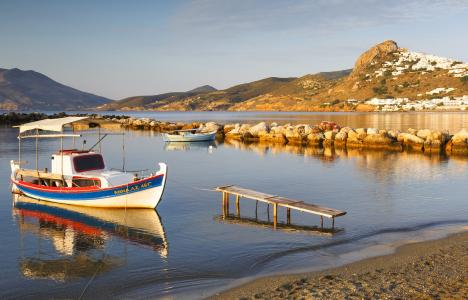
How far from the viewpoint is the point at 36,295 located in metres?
12.8

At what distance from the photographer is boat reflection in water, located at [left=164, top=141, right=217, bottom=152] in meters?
58.4

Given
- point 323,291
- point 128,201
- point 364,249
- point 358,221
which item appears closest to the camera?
point 323,291

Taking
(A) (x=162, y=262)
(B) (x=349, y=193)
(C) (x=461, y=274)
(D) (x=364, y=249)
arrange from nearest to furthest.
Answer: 1. (C) (x=461, y=274)
2. (A) (x=162, y=262)
3. (D) (x=364, y=249)
4. (B) (x=349, y=193)

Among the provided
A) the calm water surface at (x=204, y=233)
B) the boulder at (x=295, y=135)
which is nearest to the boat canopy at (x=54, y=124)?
the calm water surface at (x=204, y=233)

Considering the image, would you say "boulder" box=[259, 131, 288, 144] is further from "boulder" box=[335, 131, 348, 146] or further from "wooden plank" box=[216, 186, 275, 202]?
"wooden plank" box=[216, 186, 275, 202]

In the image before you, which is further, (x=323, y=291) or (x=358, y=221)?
(x=358, y=221)

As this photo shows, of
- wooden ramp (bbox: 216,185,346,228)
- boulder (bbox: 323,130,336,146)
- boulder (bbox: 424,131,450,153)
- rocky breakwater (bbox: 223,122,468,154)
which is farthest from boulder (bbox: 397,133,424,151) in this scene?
wooden ramp (bbox: 216,185,346,228)

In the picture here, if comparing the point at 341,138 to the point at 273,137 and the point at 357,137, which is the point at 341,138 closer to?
the point at 357,137

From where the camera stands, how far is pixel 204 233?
19.3 meters

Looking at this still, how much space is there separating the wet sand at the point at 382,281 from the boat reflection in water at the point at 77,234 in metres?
5.13

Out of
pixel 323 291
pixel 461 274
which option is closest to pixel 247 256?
pixel 323 291

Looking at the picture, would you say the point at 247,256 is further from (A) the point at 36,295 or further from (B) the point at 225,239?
(A) the point at 36,295

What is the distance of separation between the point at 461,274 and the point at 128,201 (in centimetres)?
1598

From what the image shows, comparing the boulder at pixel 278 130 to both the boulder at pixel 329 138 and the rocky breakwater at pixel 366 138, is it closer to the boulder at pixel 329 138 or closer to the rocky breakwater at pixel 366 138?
the rocky breakwater at pixel 366 138
